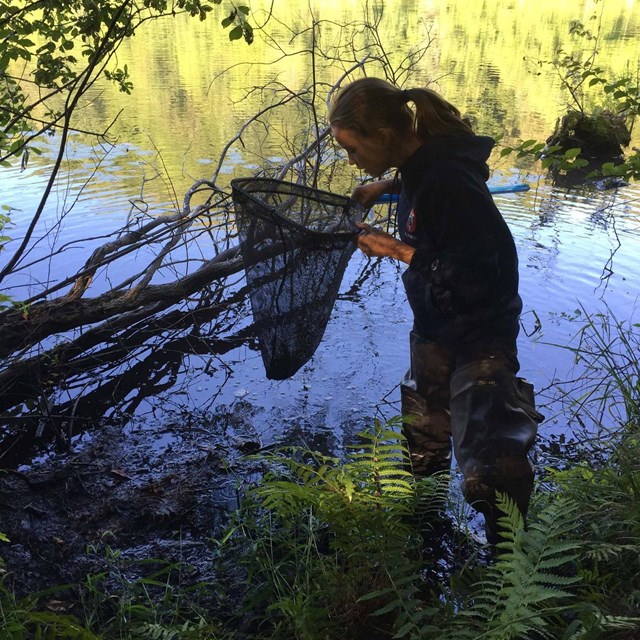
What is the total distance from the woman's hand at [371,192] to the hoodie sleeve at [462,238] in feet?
2.44

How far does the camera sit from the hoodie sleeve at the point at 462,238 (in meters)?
2.36

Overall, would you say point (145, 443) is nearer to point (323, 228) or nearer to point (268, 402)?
point (268, 402)

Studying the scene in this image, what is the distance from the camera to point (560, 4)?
2556 cm

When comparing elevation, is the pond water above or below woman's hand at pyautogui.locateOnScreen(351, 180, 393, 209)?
below

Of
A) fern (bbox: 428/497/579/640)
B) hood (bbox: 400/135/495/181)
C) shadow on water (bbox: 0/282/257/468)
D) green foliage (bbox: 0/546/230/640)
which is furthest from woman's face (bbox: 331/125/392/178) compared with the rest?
shadow on water (bbox: 0/282/257/468)

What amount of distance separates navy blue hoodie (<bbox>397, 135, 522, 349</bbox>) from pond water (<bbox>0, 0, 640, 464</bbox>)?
164 cm

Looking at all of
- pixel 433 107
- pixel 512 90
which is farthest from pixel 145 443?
pixel 512 90

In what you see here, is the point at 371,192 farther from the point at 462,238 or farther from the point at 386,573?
the point at 386,573

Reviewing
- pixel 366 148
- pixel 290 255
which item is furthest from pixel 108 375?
pixel 366 148

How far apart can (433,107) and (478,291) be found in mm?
734

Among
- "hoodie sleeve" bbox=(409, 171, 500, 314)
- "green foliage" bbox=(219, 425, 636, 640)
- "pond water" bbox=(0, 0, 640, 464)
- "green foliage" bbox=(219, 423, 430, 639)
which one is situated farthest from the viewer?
"pond water" bbox=(0, 0, 640, 464)

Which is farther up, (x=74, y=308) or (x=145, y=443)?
(x=74, y=308)

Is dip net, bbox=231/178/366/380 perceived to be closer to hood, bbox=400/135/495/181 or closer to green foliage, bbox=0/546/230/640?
hood, bbox=400/135/495/181

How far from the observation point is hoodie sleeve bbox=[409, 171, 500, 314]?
2361 millimetres
